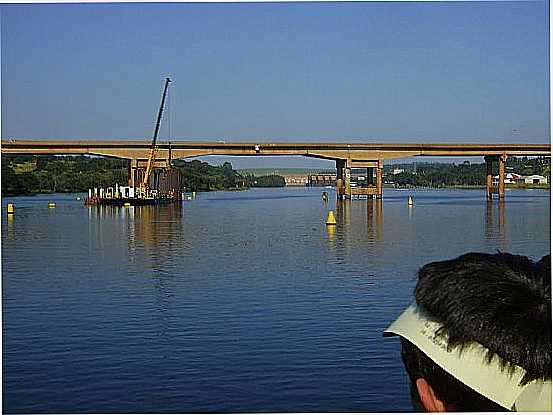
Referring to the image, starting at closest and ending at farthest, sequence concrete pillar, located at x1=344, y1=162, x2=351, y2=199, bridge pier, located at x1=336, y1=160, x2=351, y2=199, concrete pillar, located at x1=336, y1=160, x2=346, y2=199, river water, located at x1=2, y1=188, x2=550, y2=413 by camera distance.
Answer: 1. river water, located at x1=2, y1=188, x2=550, y2=413
2. concrete pillar, located at x1=344, y1=162, x2=351, y2=199
3. bridge pier, located at x1=336, y1=160, x2=351, y2=199
4. concrete pillar, located at x1=336, y1=160, x2=346, y2=199

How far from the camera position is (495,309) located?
700 millimetres

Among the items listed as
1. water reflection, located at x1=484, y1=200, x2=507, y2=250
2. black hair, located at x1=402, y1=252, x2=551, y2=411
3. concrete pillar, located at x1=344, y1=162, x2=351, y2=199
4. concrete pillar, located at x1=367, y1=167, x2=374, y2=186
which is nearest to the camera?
black hair, located at x1=402, y1=252, x2=551, y2=411

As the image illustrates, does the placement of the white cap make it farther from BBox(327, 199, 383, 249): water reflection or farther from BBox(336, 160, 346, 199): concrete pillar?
BBox(336, 160, 346, 199): concrete pillar

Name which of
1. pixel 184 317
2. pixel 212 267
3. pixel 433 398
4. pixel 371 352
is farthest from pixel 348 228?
pixel 433 398

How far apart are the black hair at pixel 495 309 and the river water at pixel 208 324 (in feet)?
0.48

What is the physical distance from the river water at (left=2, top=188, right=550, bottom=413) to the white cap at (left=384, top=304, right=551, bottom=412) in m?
0.14

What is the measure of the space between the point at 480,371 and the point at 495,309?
2.3 inches

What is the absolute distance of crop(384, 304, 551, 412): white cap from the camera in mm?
718

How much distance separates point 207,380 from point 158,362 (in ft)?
1.52

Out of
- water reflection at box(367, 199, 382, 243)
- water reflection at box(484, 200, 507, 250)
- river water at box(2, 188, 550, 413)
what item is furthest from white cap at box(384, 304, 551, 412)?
water reflection at box(367, 199, 382, 243)

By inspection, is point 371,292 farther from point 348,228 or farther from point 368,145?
point 368,145

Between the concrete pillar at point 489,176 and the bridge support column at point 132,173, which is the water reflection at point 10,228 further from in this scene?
the concrete pillar at point 489,176

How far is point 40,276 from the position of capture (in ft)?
26.5

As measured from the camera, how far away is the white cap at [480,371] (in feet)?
2.35
